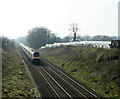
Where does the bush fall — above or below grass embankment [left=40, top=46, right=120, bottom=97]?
above

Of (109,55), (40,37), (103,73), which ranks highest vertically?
(40,37)

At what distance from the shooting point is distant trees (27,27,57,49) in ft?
358

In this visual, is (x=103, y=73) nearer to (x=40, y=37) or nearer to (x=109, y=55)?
(x=109, y=55)

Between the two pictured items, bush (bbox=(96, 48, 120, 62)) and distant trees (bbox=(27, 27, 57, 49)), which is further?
distant trees (bbox=(27, 27, 57, 49))

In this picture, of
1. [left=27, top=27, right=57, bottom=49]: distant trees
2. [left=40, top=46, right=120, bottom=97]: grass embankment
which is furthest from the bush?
[left=27, top=27, right=57, bottom=49]: distant trees

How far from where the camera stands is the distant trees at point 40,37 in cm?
10919

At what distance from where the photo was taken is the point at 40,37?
110m

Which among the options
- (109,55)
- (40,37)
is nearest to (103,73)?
(109,55)

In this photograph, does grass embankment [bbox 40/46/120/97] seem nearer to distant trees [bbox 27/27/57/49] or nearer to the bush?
the bush

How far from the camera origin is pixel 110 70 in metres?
24.5

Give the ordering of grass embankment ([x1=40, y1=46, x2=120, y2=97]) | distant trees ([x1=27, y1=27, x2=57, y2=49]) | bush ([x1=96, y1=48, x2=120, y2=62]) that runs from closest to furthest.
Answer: grass embankment ([x1=40, y1=46, x2=120, y2=97]), bush ([x1=96, y1=48, x2=120, y2=62]), distant trees ([x1=27, y1=27, x2=57, y2=49])

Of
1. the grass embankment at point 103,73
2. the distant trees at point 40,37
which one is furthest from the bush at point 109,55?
the distant trees at point 40,37

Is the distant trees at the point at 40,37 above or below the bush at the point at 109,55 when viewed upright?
above

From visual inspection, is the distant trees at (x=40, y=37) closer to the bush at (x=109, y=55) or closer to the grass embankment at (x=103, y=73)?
the grass embankment at (x=103, y=73)
